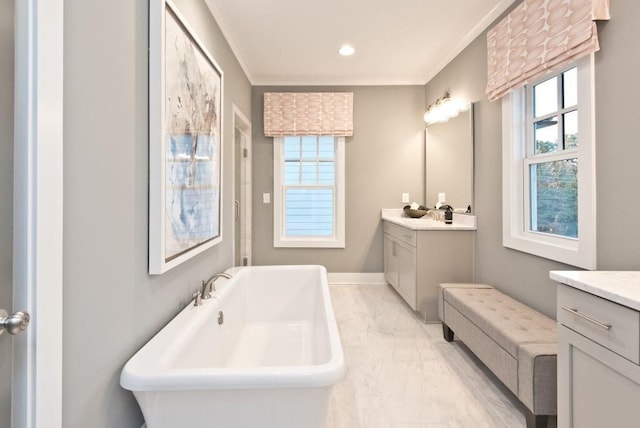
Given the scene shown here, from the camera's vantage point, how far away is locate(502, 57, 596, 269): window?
6.08 ft

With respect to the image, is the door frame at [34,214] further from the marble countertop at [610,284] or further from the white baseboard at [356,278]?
the white baseboard at [356,278]

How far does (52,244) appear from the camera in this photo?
849 millimetres

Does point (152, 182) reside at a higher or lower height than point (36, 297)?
higher

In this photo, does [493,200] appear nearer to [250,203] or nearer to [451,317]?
[451,317]

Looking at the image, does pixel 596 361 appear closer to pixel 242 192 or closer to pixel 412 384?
pixel 412 384

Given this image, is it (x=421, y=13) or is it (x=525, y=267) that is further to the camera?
(x=421, y=13)

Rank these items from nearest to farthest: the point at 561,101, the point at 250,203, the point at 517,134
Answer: the point at 561,101 → the point at 517,134 → the point at 250,203

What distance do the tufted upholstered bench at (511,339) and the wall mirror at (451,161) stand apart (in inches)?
42.1

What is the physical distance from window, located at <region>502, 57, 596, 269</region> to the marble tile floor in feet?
3.04

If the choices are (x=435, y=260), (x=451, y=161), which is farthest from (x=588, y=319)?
(x=451, y=161)

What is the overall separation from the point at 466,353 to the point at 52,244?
2.64m

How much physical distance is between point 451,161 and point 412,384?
7.75 ft

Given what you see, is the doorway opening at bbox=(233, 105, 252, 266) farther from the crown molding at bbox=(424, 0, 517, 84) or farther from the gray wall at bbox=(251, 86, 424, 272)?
the crown molding at bbox=(424, 0, 517, 84)

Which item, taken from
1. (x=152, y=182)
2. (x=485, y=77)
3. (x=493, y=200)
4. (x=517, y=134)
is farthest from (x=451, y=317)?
(x=152, y=182)
